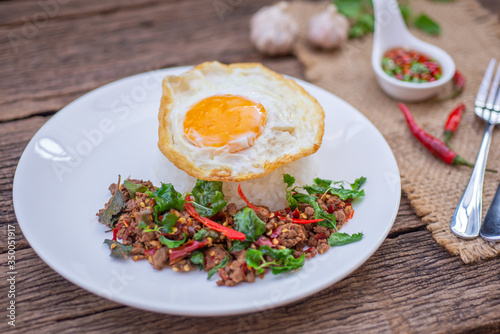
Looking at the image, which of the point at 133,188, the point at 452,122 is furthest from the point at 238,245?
the point at 452,122

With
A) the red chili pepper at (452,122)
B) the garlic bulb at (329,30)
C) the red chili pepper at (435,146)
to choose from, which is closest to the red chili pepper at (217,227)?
the red chili pepper at (435,146)

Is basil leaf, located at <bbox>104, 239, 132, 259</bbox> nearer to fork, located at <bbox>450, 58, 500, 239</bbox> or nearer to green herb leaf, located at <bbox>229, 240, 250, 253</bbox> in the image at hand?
green herb leaf, located at <bbox>229, 240, 250, 253</bbox>

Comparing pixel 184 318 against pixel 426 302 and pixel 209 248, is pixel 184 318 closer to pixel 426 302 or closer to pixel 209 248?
pixel 209 248

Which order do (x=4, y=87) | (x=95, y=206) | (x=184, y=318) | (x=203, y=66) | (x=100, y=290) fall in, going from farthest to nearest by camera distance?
(x=4, y=87) < (x=203, y=66) < (x=95, y=206) < (x=184, y=318) < (x=100, y=290)

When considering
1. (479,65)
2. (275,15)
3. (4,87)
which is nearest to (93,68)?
(4,87)

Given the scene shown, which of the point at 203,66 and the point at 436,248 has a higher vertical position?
the point at 203,66

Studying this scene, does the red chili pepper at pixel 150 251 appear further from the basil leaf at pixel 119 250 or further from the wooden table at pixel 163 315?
the wooden table at pixel 163 315

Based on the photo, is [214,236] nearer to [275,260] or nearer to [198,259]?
[198,259]

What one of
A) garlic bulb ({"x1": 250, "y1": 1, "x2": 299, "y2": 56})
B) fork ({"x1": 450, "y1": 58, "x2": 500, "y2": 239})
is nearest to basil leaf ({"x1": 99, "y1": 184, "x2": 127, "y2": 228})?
fork ({"x1": 450, "y1": 58, "x2": 500, "y2": 239})
